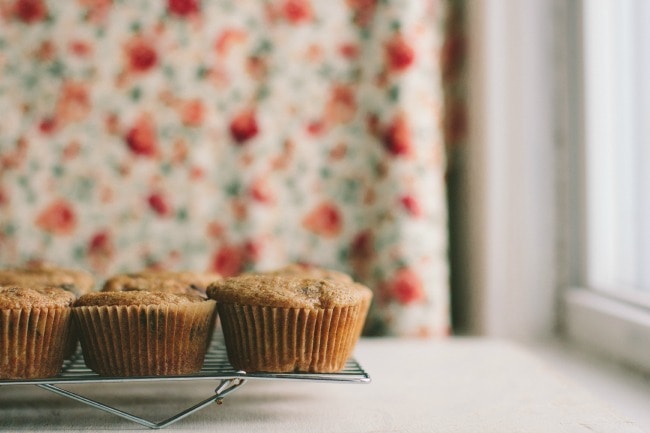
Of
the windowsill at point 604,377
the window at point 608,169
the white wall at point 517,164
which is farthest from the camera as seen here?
the white wall at point 517,164

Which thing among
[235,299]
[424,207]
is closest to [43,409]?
[235,299]

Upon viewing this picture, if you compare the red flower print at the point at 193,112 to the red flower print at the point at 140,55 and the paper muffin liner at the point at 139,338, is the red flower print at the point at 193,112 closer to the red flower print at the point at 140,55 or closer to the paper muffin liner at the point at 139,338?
the red flower print at the point at 140,55

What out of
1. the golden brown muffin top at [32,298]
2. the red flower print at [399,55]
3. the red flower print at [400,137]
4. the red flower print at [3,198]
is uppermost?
the red flower print at [399,55]

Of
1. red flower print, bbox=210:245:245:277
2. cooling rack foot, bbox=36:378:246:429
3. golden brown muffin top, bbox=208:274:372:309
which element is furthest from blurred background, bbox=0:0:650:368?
cooling rack foot, bbox=36:378:246:429

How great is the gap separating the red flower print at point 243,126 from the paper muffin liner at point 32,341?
0.78 meters

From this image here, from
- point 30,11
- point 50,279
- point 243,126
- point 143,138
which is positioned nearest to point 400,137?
point 243,126

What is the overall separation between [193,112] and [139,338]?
81 centimetres

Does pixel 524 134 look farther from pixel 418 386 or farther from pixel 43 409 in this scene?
pixel 43 409

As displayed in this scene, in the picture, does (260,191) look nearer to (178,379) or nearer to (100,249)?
(100,249)

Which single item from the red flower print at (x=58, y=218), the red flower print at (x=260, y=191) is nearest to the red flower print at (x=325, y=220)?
the red flower print at (x=260, y=191)

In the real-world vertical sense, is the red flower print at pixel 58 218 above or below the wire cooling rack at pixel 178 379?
above

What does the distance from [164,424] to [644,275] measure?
98cm

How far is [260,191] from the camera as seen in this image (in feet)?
5.08

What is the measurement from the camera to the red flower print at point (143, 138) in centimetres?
154
